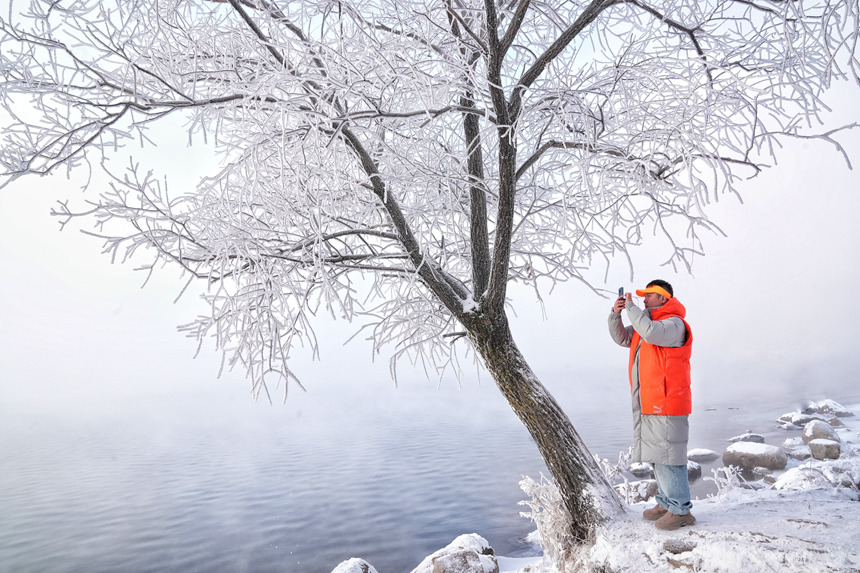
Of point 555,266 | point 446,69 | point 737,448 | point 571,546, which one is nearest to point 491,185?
point 555,266

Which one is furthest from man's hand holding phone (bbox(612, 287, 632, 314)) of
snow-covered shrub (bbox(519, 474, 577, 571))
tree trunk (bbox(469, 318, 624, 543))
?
snow-covered shrub (bbox(519, 474, 577, 571))

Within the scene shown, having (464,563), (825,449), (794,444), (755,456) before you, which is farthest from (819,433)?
(464,563)

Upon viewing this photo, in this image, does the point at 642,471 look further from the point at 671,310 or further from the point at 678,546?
the point at 671,310

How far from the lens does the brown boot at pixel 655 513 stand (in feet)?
10.9

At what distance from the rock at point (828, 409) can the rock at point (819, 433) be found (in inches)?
216

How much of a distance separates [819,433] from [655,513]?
1397 centimetres

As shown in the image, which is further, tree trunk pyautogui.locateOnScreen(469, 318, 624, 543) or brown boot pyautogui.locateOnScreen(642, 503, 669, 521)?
tree trunk pyautogui.locateOnScreen(469, 318, 624, 543)

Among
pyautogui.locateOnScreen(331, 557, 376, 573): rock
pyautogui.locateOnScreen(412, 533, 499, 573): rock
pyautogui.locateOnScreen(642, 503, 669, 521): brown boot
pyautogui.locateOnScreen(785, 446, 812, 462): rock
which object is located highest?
pyautogui.locateOnScreen(642, 503, 669, 521): brown boot

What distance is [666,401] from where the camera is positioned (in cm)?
299

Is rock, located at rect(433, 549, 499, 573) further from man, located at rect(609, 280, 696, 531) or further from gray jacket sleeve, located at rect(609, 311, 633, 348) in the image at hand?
gray jacket sleeve, located at rect(609, 311, 633, 348)

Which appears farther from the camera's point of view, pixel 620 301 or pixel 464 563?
pixel 464 563

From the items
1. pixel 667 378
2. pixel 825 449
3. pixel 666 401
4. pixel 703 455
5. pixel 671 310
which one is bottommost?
pixel 703 455

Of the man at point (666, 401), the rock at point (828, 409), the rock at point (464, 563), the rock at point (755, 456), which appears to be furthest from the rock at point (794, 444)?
the man at point (666, 401)

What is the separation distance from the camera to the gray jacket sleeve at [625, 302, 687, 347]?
9.68ft
